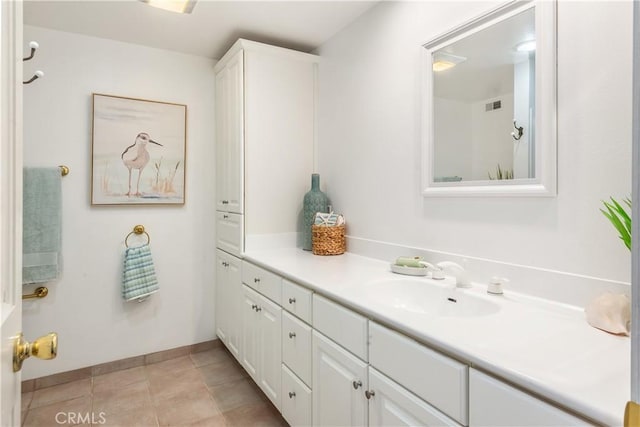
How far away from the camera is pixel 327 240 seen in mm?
2176

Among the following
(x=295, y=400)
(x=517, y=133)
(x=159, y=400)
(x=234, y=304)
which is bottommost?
(x=159, y=400)

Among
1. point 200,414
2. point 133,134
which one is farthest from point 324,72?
point 200,414

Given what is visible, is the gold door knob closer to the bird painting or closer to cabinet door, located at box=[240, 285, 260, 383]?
cabinet door, located at box=[240, 285, 260, 383]

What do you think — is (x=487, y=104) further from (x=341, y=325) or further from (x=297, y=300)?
(x=297, y=300)

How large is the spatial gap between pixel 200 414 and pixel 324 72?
7.62ft

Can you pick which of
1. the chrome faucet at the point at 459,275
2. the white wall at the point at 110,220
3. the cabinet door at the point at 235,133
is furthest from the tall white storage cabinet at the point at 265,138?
the chrome faucet at the point at 459,275

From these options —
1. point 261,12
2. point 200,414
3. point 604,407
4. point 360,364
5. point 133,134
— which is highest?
point 261,12

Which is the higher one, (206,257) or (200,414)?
(206,257)

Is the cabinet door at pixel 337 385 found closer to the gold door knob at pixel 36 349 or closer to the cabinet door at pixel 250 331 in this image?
the cabinet door at pixel 250 331

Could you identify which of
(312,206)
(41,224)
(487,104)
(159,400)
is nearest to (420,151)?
(487,104)

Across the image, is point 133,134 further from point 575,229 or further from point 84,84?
point 575,229

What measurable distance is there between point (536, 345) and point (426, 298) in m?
0.63

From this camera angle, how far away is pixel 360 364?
1.22 metres

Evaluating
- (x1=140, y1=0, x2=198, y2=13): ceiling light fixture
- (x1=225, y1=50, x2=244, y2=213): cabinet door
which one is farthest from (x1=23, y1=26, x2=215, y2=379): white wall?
(x1=140, y1=0, x2=198, y2=13): ceiling light fixture
